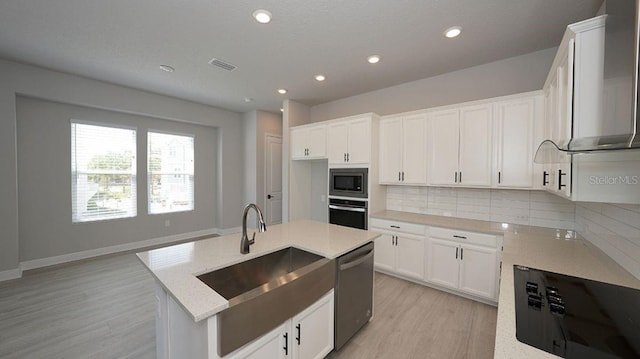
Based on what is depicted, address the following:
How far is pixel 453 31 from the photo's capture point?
2375mm

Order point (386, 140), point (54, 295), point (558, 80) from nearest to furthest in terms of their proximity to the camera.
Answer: point (558, 80) → point (54, 295) → point (386, 140)

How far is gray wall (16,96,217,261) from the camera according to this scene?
3530mm

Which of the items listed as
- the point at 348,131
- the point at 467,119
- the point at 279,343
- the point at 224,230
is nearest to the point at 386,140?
the point at 348,131

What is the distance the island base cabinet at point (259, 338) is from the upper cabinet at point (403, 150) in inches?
86.4

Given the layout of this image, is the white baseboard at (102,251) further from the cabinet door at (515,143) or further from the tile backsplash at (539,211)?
A: the cabinet door at (515,143)

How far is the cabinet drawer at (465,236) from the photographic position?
101 inches

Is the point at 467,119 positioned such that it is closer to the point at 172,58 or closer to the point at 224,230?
the point at 172,58

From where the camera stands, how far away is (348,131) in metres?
3.73

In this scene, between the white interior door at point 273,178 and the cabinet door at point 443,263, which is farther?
the white interior door at point 273,178

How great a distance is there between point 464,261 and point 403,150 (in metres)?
1.62

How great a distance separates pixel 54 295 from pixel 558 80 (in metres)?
5.50

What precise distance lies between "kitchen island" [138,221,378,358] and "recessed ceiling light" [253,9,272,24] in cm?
204

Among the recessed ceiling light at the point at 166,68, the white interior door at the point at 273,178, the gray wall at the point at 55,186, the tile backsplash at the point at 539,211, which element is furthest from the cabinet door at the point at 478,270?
the gray wall at the point at 55,186

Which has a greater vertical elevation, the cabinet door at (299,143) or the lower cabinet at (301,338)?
the cabinet door at (299,143)
